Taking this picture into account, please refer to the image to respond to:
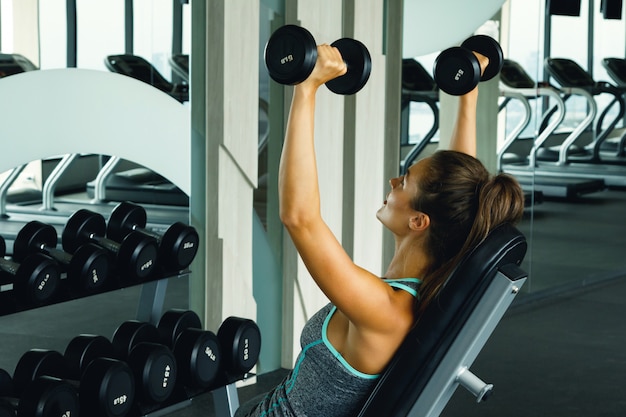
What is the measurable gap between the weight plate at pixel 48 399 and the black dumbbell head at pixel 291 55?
105 centimetres

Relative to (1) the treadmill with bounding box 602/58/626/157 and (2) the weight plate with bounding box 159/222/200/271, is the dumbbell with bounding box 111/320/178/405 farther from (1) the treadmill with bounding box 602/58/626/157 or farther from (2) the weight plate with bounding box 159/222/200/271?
(1) the treadmill with bounding box 602/58/626/157

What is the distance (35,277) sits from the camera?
222 cm

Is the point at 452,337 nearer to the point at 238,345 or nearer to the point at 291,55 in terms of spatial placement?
the point at 291,55

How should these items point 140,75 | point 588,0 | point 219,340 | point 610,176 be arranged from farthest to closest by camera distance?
point 610,176 → point 588,0 → point 140,75 → point 219,340

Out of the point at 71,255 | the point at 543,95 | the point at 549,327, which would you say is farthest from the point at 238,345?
the point at 543,95

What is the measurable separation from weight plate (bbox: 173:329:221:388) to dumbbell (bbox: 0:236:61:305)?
0.37 meters

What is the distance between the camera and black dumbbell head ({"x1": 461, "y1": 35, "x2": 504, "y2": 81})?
6.61ft

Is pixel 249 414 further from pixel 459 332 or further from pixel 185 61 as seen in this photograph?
pixel 185 61

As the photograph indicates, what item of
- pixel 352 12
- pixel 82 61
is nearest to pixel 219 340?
pixel 82 61

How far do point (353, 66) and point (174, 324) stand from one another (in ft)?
4.14

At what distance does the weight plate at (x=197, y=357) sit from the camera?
2.40 m

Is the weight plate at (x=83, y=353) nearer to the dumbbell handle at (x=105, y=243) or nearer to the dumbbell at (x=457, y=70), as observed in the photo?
the dumbbell handle at (x=105, y=243)

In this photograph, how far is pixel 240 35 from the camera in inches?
123

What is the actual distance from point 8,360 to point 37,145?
70 centimetres
